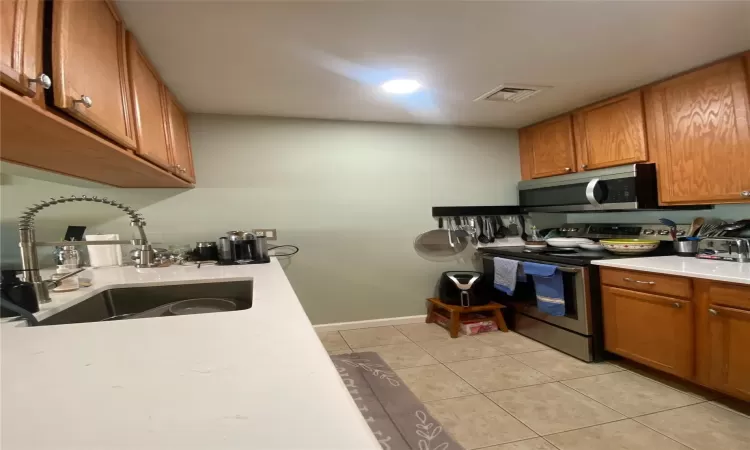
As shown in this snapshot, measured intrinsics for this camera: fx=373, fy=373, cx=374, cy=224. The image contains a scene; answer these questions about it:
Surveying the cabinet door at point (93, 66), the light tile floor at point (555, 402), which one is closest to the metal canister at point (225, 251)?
the cabinet door at point (93, 66)

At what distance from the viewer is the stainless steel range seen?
244cm

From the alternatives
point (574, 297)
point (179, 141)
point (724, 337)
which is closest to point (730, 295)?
point (724, 337)

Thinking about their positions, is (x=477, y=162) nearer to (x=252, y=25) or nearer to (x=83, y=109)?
(x=252, y=25)

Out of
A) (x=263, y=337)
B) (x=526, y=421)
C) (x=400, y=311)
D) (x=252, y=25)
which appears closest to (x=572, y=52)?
(x=252, y=25)

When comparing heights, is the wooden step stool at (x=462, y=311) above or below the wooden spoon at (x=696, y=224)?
below

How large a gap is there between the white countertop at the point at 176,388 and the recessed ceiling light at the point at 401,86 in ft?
6.00

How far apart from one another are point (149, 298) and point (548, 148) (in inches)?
127

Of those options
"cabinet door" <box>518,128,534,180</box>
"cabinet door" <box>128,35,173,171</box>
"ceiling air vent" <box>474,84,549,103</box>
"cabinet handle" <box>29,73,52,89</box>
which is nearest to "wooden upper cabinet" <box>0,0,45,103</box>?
"cabinet handle" <box>29,73,52,89</box>

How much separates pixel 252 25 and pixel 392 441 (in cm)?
193

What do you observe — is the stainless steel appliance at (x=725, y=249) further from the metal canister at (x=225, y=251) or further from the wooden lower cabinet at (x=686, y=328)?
the metal canister at (x=225, y=251)

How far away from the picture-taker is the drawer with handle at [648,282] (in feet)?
6.43

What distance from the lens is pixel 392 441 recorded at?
167 centimetres

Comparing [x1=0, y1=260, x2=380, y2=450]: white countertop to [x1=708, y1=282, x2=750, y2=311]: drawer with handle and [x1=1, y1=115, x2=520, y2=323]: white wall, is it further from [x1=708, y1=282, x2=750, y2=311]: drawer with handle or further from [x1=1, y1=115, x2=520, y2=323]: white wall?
[x1=1, y1=115, x2=520, y2=323]: white wall

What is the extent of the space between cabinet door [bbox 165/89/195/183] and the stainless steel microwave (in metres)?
2.84
